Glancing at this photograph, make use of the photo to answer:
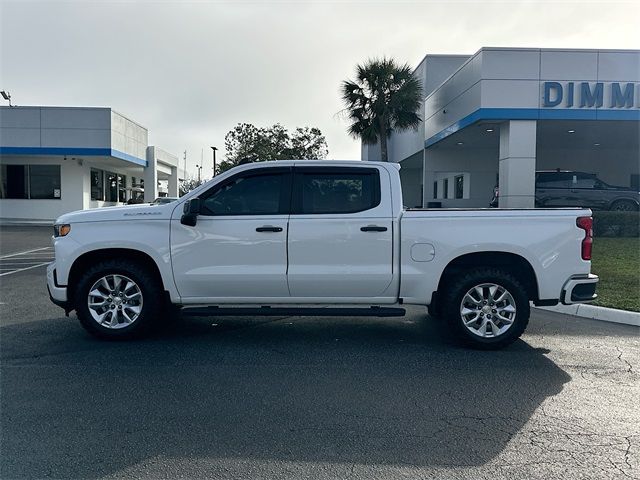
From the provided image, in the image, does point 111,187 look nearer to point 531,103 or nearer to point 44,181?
point 44,181

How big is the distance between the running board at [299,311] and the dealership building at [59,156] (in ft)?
88.3

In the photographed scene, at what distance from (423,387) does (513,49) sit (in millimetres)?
15890

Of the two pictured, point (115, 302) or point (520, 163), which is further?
point (520, 163)

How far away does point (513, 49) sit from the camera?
17.9 meters

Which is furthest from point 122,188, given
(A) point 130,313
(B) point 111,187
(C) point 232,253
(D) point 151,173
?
(C) point 232,253

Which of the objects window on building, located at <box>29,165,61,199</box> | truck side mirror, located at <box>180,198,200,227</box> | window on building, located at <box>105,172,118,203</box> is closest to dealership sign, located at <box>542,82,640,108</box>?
truck side mirror, located at <box>180,198,200,227</box>

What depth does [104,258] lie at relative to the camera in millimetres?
6430

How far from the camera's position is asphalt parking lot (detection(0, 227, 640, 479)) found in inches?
140

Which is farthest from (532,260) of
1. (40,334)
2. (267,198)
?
(40,334)

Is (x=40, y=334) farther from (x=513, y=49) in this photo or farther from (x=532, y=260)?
(x=513, y=49)

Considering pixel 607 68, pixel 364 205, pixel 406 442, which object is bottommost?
pixel 406 442

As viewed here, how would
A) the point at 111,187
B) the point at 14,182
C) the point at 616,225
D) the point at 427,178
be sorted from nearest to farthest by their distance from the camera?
1. the point at 616,225
2. the point at 427,178
3. the point at 14,182
4. the point at 111,187

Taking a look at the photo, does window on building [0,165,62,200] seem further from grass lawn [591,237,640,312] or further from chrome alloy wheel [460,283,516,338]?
chrome alloy wheel [460,283,516,338]

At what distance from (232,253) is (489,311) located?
2.99 metres
